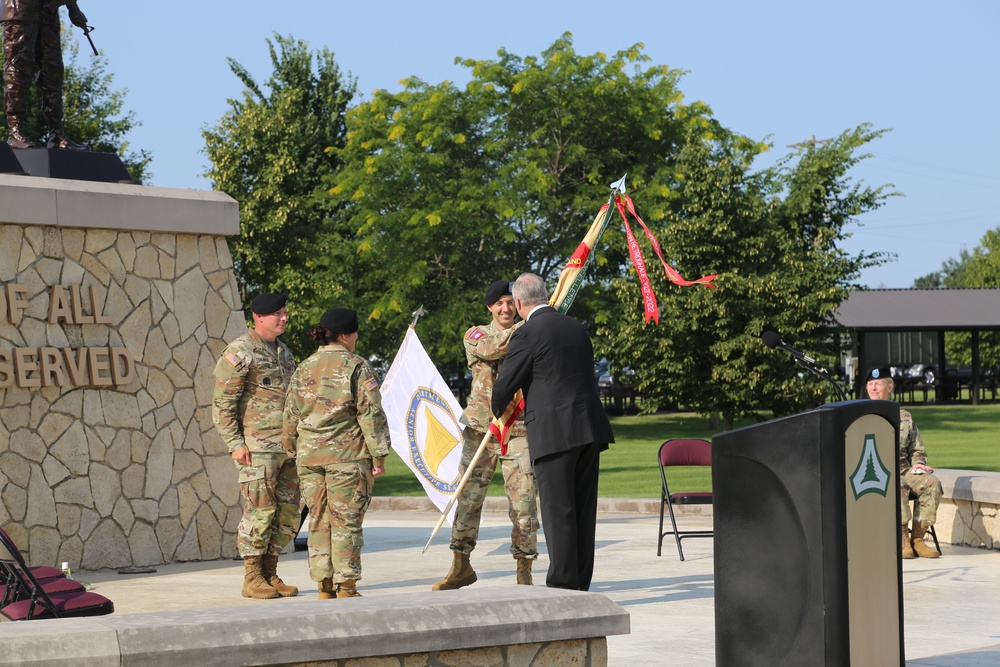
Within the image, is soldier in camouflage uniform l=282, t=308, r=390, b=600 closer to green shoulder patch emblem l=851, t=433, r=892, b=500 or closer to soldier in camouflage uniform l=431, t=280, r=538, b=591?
soldier in camouflage uniform l=431, t=280, r=538, b=591

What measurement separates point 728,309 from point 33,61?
22.2 metres

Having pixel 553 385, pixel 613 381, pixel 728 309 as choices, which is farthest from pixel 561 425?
pixel 613 381

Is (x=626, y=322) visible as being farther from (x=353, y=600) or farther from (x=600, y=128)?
(x=353, y=600)

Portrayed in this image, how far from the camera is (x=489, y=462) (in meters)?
9.11

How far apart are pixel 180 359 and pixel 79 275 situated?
1.13 meters

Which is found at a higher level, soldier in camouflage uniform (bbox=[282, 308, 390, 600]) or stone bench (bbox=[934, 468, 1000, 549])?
soldier in camouflage uniform (bbox=[282, 308, 390, 600])

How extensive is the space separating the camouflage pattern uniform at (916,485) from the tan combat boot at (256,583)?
5.40 meters

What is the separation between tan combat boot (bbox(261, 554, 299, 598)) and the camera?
30.4ft

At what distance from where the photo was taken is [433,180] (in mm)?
37656

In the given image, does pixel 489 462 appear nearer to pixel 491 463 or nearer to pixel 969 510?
pixel 491 463

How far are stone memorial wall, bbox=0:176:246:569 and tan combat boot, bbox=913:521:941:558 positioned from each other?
583cm

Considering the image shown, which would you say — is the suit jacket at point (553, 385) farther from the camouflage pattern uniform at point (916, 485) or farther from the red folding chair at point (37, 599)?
the camouflage pattern uniform at point (916, 485)

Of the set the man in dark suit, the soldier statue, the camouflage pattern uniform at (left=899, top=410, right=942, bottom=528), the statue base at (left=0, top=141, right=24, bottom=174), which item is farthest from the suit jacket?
the soldier statue

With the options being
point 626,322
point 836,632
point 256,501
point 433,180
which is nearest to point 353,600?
point 836,632
